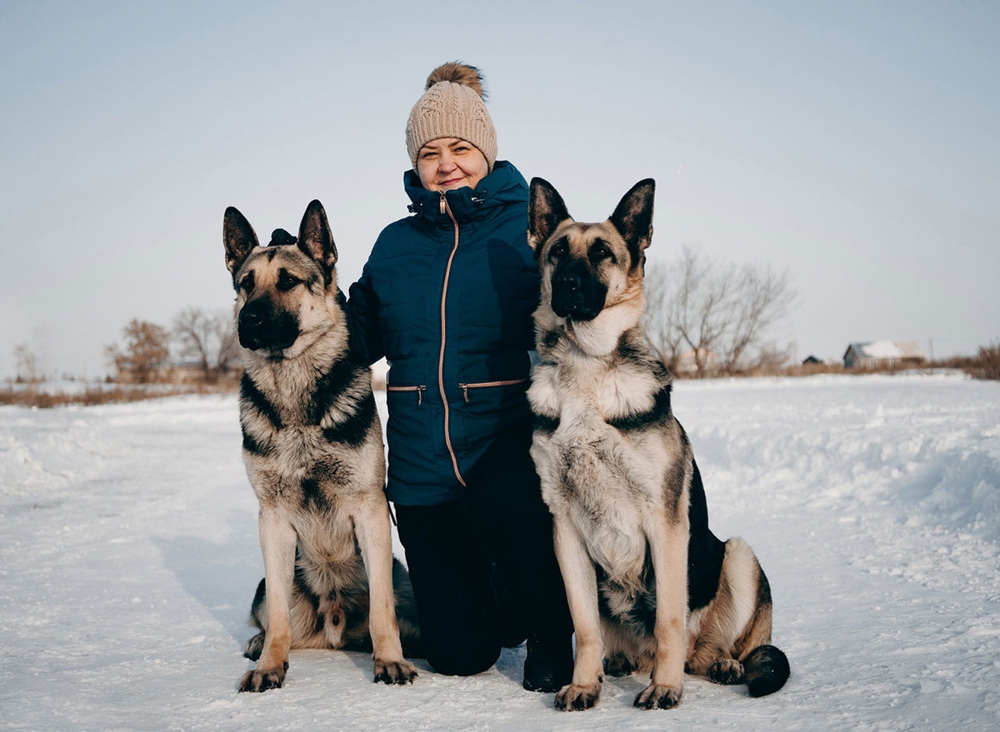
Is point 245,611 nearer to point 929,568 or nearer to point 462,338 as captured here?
point 462,338

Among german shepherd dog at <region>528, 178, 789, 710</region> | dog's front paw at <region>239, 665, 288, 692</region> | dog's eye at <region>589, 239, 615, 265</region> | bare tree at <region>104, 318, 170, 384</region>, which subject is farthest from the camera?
bare tree at <region>104, 318, 170, 384</region>

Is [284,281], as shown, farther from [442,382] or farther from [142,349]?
[142,349]

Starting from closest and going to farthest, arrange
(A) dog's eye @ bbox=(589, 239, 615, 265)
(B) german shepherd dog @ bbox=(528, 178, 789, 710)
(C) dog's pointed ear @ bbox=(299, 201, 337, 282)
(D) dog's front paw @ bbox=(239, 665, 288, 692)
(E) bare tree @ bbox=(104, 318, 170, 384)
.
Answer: (B) german shepherd dog @ bbox=(528, 178, 789, 710) → (D) dog's front paw @ bbox=(239, 665, 288, 692) → (A) dog's eye @ bbox=(589, 239, 615, 265) → (C) dog's pointed ear @ bbox=(299, 201, 337, 282) → (E) bare tree @ bbox=(104, 318, 170, 384)

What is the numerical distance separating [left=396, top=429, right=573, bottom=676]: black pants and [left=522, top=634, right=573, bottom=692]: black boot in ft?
0.13

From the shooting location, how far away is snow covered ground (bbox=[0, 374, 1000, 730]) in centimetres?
239

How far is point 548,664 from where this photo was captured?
2.85 m

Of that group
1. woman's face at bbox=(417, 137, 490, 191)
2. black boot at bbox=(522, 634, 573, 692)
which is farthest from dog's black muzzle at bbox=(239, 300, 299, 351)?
black boot at bbox=(522, 634, 573, 692)

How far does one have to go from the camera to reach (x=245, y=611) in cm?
406

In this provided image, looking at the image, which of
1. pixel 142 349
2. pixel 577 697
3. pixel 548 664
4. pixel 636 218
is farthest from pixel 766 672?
pixel 142 349

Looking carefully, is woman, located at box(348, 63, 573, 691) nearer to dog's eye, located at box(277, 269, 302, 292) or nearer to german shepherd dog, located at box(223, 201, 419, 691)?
german shepherd dog, located at box(223, 201, 419, 691)

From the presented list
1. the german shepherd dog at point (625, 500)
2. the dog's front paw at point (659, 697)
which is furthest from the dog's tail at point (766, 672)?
the dog's front paw at point (659, 697)

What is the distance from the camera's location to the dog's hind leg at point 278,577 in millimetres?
2939

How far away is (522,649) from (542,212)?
2242 millimetres

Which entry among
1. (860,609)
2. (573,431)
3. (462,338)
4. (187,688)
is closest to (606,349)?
(573,431)
